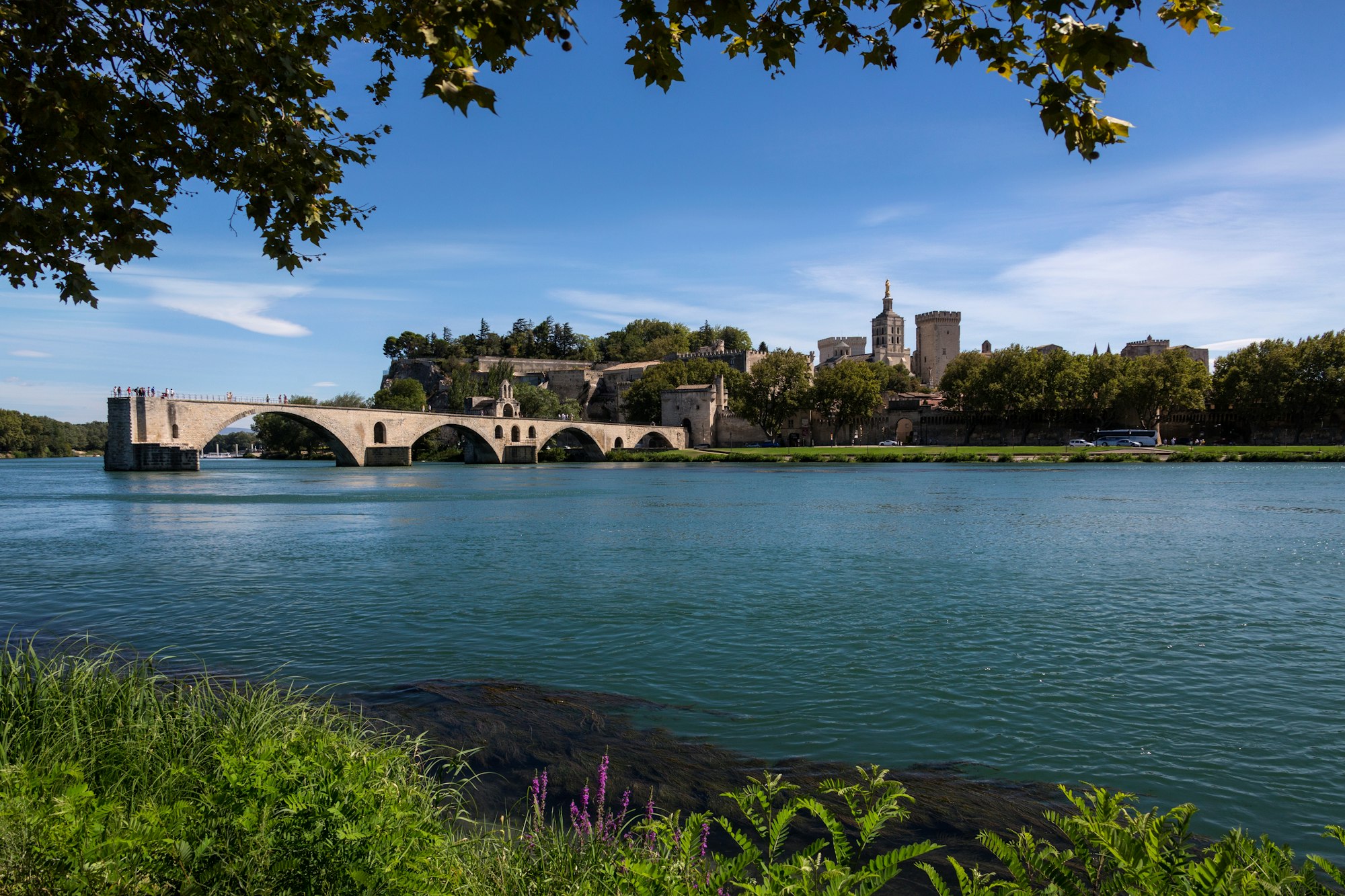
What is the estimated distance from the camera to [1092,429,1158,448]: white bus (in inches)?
2586

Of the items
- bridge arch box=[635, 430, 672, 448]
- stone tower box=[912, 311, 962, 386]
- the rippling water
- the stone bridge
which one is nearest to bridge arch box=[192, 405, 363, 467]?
the stone bridge

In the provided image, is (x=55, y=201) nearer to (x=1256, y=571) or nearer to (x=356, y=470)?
(x=1256, y=571)

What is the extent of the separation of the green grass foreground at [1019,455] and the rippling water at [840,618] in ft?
108

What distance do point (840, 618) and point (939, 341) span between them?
11346 cm

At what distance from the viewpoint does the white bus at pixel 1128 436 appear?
65.7 metres

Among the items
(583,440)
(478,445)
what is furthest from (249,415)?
(583,440)

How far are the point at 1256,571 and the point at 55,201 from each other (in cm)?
1599

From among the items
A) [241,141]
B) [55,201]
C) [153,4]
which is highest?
[153,4]

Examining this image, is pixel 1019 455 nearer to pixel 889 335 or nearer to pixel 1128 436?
pixel 1128 436

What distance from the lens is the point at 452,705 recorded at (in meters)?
6.84

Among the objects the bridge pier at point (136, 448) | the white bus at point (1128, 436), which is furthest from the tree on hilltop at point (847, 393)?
the bridge pier at point (136, 448)

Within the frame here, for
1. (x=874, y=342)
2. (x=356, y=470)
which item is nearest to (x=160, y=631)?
(x=356, y=470)

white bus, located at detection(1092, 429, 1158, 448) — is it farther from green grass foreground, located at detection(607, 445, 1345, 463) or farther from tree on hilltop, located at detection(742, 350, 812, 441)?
tree on hilltop, located at detection(742, 350, 812, 441)

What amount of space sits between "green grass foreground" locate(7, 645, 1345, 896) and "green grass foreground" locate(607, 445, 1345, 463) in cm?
5752
